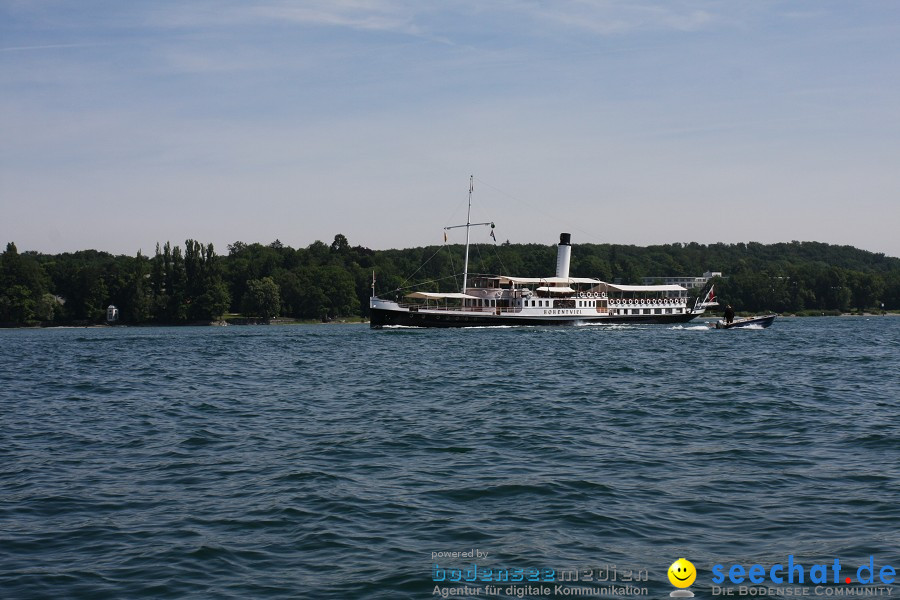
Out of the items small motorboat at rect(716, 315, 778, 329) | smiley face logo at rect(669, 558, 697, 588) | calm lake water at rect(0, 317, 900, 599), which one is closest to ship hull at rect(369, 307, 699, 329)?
small motorboat at rect(716, 315, 778, 329)

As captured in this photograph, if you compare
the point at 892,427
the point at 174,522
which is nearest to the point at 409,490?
the point at 174,522

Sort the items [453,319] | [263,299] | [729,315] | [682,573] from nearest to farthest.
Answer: [682,573]
[729,315]
[453,319]
[263,299]

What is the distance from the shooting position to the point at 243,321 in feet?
577

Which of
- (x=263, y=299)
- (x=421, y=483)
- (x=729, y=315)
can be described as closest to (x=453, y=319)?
(x=729, y=315)

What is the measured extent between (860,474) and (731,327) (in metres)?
86.7

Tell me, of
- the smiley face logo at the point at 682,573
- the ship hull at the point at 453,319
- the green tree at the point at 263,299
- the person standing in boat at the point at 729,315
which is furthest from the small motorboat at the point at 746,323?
the green tree at the point at 263,299

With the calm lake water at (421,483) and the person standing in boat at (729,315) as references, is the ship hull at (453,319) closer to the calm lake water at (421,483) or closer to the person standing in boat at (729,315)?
the person standing in boat at (729,315)

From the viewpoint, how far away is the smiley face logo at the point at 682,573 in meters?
10.6

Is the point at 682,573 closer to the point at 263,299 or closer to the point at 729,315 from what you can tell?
the point at 729,315

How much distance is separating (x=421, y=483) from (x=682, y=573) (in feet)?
21.2

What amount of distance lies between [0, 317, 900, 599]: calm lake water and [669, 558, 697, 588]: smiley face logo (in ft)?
0.51

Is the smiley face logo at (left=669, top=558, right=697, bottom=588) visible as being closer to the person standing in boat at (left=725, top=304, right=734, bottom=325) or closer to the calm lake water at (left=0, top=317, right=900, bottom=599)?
the calm lake water at (left=0, top=317, right=900, bottom=599)

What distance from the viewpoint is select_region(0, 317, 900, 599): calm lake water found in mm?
11586

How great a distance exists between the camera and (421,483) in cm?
1628
